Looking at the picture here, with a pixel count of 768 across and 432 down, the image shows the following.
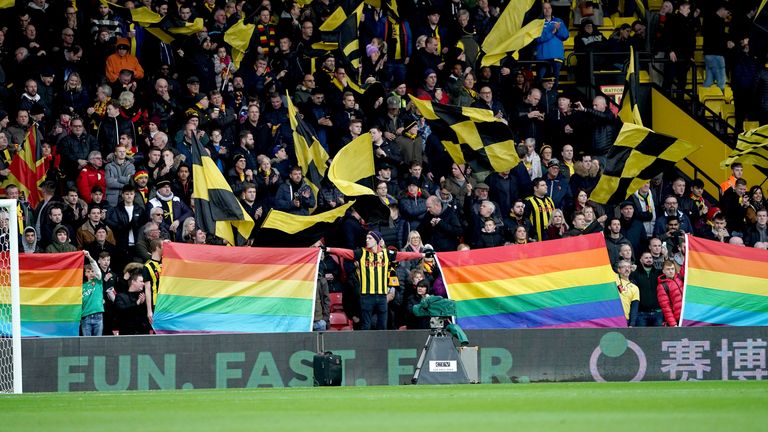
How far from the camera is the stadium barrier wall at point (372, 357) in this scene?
18.5 metres

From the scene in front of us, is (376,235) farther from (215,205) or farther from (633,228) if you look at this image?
(633,228)

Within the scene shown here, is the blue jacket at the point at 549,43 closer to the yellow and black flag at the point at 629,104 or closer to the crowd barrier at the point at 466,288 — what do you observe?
the yellow and black flag at the point at 629,104

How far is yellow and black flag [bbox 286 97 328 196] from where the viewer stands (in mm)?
23344

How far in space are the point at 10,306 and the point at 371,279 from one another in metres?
5.14

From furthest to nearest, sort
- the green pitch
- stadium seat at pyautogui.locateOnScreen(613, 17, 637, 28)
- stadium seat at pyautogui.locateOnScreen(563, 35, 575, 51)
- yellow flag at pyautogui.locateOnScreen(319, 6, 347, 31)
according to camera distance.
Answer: stadium seat at pyautogui.locateOnScreen(613, 17, 637, 28) → stadium seat at pyautogui.locateOnScreen(563, 35, 575, 51) → yellow flag at pyautogui.locateOnScreen(319, 6, 347, 31) → the green pitch

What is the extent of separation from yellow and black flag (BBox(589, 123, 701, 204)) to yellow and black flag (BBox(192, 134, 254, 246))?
6.27 m

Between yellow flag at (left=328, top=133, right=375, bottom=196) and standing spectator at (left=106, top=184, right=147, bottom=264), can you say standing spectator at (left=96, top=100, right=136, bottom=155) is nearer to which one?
standing spectator at (left=106, top=184, right=147, bottom=264)

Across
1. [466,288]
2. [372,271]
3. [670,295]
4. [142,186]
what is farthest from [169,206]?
[670,295]

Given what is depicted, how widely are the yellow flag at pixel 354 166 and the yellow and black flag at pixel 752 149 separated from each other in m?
6.46

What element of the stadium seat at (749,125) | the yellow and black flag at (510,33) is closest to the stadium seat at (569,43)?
the yellow and black flag at (510,33)

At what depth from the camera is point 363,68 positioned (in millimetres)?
26375

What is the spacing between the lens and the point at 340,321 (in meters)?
20.8

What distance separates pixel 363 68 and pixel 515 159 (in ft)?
13.8

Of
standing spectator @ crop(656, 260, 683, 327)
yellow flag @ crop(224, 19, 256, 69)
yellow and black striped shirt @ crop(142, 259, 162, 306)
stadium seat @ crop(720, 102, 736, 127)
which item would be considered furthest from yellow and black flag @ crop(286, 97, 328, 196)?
stadium seat @ crop(720, 102, 736, 127)
